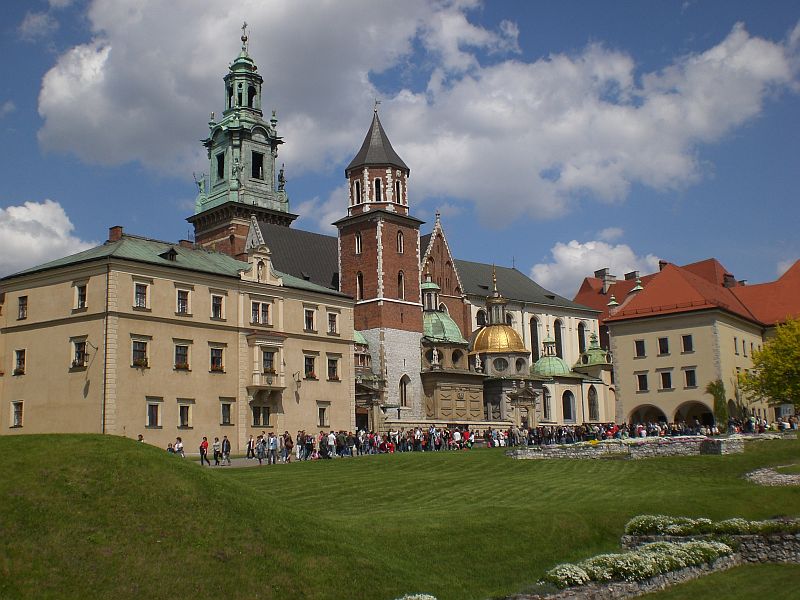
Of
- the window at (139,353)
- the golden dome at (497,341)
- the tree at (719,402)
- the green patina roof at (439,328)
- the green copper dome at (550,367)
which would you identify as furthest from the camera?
the green copper dome at (550,367)

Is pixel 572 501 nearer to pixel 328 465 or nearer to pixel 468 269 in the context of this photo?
pixel 328 465

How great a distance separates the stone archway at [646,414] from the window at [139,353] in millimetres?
42296

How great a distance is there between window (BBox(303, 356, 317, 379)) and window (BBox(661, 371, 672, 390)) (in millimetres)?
30874

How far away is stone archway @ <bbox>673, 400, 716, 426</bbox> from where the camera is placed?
241 feet

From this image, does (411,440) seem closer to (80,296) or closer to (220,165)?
(80,296)

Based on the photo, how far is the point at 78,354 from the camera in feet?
158

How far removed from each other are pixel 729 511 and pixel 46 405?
34.9m

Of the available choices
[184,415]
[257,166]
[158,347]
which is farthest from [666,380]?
[257,166]

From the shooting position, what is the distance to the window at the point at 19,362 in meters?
50.2

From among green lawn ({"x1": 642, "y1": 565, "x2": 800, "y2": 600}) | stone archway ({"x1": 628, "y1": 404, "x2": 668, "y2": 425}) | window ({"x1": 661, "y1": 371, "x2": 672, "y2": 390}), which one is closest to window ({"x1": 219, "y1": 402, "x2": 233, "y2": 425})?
Result: green lawn ({"x1": 642, "y1": 565, "x2": 800, "y2": 600})

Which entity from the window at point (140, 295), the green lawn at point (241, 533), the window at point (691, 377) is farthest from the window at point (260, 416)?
the window at point (691, 377)

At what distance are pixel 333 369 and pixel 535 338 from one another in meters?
43.1

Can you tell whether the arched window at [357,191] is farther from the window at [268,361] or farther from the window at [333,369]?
the window at [268,361]

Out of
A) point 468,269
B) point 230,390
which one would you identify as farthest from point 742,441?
point 468,269
